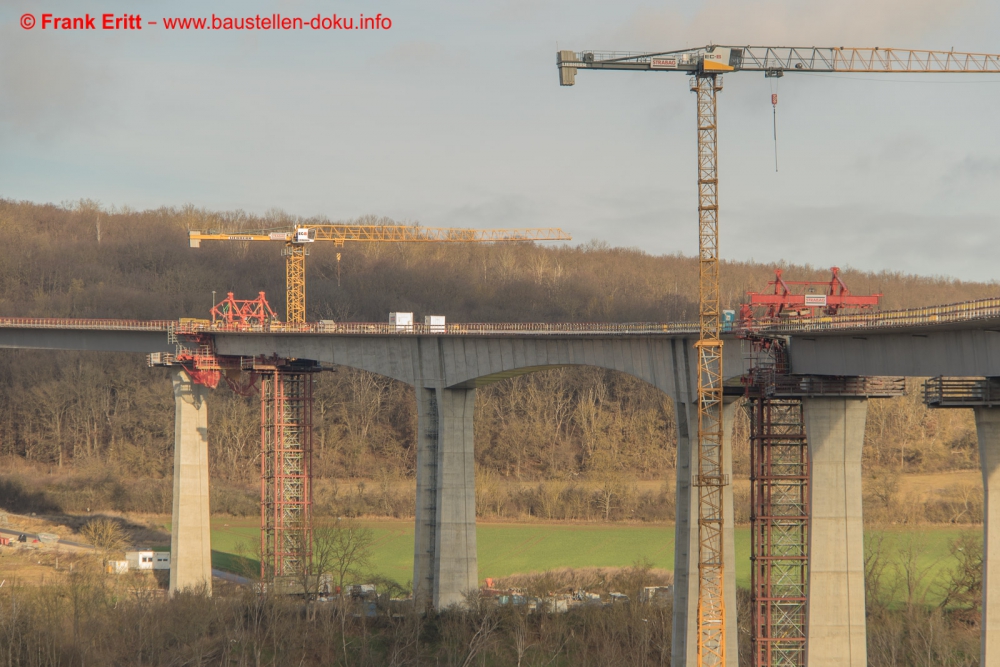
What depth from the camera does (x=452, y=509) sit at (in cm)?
7744

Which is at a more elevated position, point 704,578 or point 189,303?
point 189,303

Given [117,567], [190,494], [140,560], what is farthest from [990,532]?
[140,560]

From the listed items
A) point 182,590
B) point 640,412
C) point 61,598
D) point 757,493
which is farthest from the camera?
point 640,412

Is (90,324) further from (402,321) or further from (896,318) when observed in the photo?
(896,318)

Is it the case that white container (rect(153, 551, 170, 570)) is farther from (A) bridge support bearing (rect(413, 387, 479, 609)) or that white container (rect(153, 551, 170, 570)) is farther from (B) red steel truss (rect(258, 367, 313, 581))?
(A) bridge support bearing (rect(413, 387, 479, 609))

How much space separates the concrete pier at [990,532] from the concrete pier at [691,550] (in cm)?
1761

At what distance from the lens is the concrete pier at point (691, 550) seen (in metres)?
62.2

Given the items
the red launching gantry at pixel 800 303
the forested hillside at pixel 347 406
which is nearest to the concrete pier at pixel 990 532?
the red launching gantry at pixel 800 303

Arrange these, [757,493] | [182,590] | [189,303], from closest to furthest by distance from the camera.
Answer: [757,493], [182,590], [189,303]

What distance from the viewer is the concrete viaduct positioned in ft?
158

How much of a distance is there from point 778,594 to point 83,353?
117911 millimetres

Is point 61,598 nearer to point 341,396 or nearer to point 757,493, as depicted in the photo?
point 757,493

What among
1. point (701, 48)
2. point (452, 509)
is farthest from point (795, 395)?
point (452, 509)

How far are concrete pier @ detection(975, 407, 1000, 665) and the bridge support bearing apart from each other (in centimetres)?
3806
